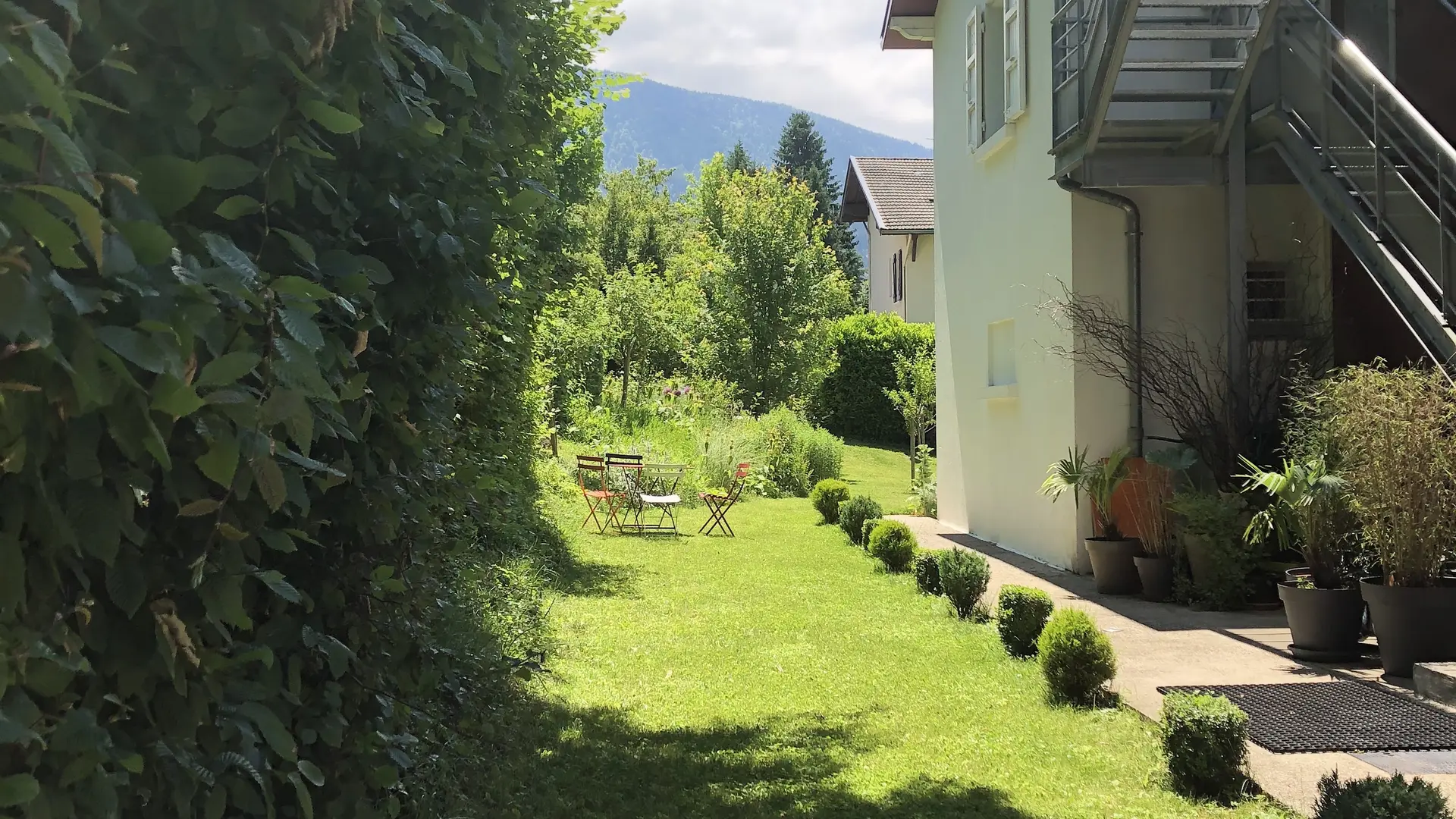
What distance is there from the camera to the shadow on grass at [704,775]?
4.43m

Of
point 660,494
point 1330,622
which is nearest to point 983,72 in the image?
point 660,494

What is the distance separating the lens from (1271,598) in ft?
28.1

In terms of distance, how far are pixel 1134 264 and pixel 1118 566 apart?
8.78 feet

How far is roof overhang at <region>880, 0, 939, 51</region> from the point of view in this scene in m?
15.2

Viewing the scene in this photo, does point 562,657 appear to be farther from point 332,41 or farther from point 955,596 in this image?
point 332,41

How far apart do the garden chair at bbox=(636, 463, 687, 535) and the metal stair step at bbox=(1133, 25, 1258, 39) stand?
785cm

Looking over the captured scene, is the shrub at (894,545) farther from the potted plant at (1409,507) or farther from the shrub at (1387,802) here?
the shrub at (1387,802)

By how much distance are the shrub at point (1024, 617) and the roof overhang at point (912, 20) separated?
10.5 m

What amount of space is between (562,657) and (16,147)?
629 cm

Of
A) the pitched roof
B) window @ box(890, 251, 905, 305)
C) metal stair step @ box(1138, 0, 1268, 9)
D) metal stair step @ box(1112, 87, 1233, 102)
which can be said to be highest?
the pitched roof

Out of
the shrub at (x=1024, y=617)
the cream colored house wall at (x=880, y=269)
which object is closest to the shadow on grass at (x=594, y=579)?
the shrub at (x=1024, y=617)

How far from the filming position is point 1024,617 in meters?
6.93

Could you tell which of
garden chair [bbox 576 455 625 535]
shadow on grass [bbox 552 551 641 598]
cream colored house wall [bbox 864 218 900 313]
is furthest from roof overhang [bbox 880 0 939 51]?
cream colored house wall [bbox 864 218 900 313]

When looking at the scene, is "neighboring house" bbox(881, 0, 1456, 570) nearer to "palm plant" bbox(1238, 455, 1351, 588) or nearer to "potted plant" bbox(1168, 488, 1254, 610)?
"palm plant" bbox(1238, 455, 1351, 588)
